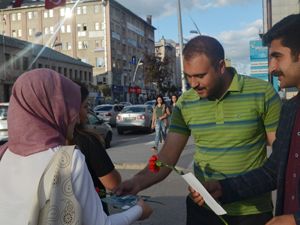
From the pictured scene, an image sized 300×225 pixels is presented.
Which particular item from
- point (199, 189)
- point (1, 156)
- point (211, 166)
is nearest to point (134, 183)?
point (211, 166)

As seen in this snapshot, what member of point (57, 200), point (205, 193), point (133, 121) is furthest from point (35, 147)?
point (133, 121)

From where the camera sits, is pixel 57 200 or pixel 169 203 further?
pixel 169 203

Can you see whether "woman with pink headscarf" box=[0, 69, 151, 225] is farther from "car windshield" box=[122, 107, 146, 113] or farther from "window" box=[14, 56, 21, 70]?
"window" box=[14, 56, 21, 70]

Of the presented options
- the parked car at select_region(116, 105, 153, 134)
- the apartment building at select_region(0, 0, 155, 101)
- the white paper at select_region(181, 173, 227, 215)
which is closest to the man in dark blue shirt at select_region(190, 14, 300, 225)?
the white paper at select_region(181, 173, 227, 215)

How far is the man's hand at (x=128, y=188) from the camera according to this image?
9.74 ft

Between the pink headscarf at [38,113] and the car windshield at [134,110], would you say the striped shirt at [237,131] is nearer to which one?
the pink headscarf at [38,113]

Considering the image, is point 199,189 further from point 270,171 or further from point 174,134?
point 174,134

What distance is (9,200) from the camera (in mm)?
2152

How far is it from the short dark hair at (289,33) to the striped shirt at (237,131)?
2.54 feet

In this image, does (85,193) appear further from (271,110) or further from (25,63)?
(25,63)

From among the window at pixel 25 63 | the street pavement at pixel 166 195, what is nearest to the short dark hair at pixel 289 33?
the street pavement at pixel 166 195

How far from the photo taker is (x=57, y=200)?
207cm

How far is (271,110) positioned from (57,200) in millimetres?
1560

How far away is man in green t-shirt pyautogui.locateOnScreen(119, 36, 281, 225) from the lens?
304 centimetres
